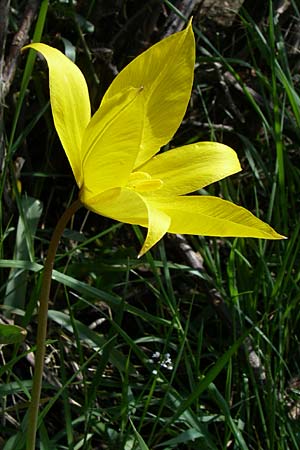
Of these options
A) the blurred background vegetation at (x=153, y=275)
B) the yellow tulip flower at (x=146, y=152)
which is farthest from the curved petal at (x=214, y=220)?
the blurred background vegetation at (x=153, y=275)

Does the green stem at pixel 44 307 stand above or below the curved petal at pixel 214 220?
below

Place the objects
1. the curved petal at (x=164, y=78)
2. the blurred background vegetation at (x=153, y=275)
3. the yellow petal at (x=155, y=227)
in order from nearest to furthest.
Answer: the yellow petal at (x=155, y=227) → the curved petal at (x=164, y=78) → the blurred background vegetation at (x=153, y=275)

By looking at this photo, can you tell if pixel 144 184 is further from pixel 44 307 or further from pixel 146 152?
pixel 44 307

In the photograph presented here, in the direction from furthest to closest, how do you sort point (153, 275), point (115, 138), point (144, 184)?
point (153, 275) < point (144, 184) < point (115, 138)

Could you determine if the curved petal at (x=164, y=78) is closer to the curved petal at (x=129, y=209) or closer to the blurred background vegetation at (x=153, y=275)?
the curved petal at (x=129, y=209)

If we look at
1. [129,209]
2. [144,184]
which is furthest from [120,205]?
[144,184]

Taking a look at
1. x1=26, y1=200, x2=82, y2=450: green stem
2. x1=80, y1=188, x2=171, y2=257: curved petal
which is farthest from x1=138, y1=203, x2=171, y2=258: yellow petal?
x1=26, y1=200, x2=82, y2=450: green stem
